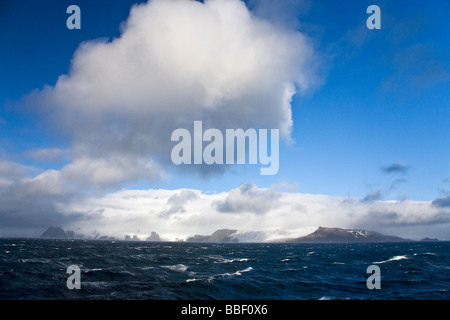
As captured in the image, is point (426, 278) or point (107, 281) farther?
point (426, 278)

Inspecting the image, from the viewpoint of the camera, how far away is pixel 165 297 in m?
26.4

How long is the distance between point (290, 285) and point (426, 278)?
26.0 meters

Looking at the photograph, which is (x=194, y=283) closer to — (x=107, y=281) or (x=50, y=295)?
(x=107, y=281)

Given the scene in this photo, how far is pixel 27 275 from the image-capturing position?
35.3 metres
